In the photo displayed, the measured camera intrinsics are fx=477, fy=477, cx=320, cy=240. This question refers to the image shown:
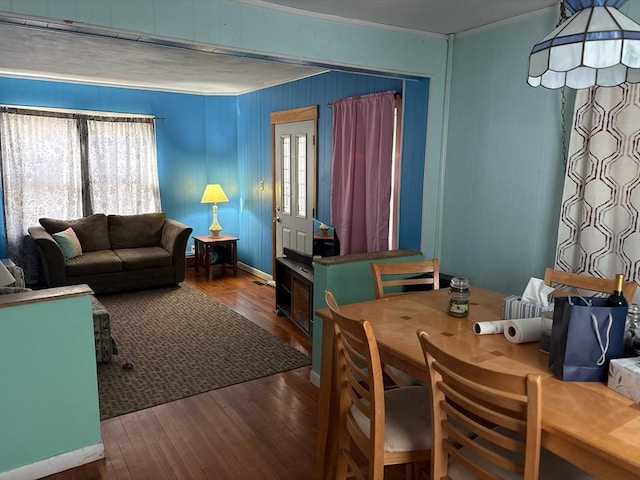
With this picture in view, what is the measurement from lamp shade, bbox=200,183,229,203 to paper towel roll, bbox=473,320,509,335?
5.07 m

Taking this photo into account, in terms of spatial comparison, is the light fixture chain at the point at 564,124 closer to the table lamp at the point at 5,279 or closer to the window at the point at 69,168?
the table lamp at the point at 5,279

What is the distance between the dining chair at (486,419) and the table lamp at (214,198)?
17.4 ft

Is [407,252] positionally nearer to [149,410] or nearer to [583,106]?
[583,106]

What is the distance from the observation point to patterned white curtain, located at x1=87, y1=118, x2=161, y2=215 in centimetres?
615

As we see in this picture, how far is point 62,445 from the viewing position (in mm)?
2428

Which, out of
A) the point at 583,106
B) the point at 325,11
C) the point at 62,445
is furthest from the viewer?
the point at 325,11

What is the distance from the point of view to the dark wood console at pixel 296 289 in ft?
13.8

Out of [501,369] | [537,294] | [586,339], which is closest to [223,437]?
[501,369]

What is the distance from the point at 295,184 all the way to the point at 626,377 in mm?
4342

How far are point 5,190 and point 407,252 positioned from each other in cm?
490

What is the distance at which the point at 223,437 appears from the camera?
2.73m

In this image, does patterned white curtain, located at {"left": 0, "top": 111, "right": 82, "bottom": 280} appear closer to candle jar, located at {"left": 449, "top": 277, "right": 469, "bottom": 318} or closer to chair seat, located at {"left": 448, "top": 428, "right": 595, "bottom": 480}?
candle jar, located at {"left": 449, "top": 277, "right": 469, "bottom": 318}

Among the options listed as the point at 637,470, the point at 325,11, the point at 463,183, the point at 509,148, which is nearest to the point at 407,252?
the point at 463,183

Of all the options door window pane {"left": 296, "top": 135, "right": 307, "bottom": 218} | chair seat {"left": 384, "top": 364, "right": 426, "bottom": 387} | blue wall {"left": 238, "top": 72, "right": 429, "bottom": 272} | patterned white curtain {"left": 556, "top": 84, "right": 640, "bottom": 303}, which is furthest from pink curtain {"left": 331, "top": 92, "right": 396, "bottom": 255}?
chair seat {"left": 384, "top": 364, "right": 426, "bottom": 387}
